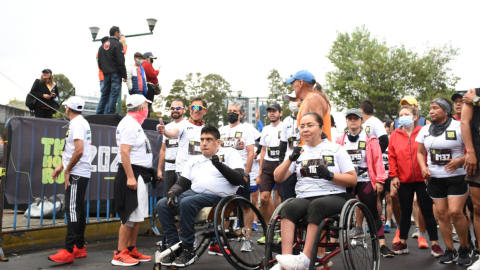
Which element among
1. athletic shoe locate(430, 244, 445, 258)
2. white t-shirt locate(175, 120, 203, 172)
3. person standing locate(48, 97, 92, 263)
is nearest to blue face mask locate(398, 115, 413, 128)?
athletic shoe locate(430, 244, 445, 258)

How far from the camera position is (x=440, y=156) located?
5.15m

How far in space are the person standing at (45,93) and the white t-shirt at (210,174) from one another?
6257 mm

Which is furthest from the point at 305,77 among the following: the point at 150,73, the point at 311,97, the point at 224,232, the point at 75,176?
the point at 150,73

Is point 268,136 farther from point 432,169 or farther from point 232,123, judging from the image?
point 432,169

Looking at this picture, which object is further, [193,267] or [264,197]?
[264,197]

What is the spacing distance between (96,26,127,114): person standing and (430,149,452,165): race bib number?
6580 millimetres

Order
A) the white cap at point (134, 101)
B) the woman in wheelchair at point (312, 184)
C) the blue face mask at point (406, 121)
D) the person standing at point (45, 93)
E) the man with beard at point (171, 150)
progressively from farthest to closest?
1. the person standing at point (45, 93)
2. the man with beard at point (171, 150)
3. the blue face mask at point (406, 121)
4. the white cap at point (134, 101)
5. the woman in wheelchair at point (312, 184)

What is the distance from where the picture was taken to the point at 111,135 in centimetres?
727

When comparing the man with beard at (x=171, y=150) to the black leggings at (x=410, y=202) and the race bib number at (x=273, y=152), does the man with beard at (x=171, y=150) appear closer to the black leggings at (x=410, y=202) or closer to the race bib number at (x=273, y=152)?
the race bib number at (x=273, y=152)

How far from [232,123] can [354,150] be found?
85.9 inches

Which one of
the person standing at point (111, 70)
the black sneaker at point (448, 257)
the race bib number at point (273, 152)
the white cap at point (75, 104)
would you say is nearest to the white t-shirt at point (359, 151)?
the black sneaker at point (448, 257)

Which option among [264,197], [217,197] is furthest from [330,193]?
[264,197]

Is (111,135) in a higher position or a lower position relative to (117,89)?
lower

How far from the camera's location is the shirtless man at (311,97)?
4523mm
